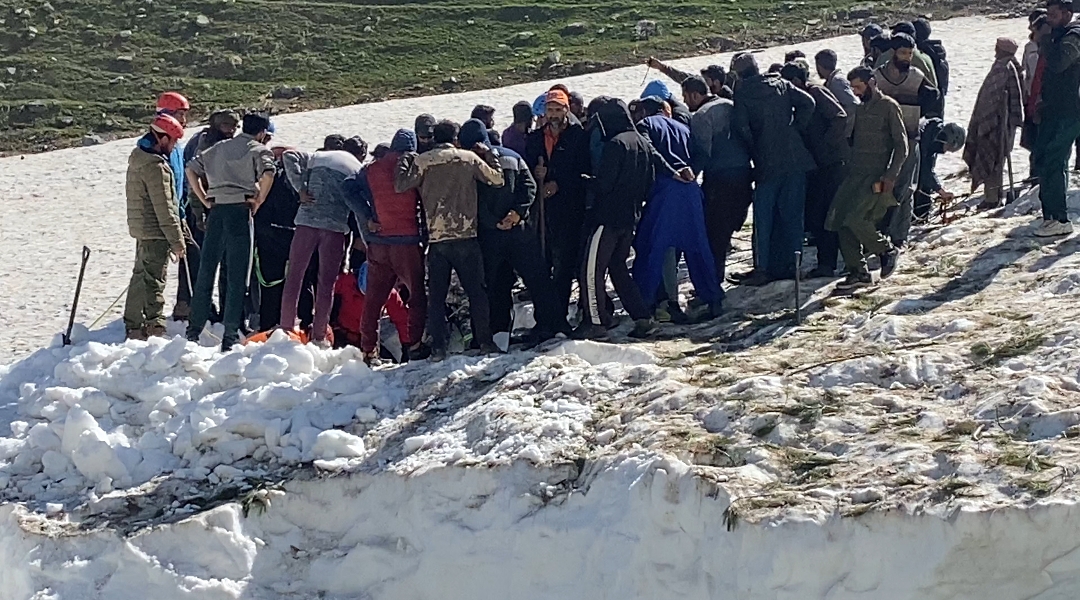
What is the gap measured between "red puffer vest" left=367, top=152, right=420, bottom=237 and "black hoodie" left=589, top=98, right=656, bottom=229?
1309 mm

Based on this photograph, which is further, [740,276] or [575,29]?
[575,29]

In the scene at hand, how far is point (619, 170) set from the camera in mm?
9859

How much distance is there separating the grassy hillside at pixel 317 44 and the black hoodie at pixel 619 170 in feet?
53.6

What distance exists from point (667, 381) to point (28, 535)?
386cm

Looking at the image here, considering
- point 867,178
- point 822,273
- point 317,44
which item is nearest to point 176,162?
point 822,273

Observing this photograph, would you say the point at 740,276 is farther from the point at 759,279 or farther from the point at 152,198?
the point at 152,198

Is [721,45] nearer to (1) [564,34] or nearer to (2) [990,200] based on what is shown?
(1) [564,34]

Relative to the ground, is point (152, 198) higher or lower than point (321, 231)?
higher

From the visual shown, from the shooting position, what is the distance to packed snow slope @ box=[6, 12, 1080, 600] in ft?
21.4

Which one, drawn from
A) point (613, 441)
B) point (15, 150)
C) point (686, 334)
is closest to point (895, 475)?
point (613, 441)

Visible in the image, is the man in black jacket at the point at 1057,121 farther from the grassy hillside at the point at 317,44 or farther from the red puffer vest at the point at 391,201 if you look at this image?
the grassy hillside at the point at 317,44

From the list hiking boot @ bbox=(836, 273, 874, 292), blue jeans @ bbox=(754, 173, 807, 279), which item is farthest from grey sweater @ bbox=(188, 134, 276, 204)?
hiking boot @ bbox=(836, 273, 874, 292)

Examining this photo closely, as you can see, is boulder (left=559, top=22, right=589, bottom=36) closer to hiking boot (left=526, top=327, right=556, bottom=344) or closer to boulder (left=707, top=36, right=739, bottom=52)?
boulder (left=707, top=36, right=739, bottom=52)

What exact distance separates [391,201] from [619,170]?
5.22ft
